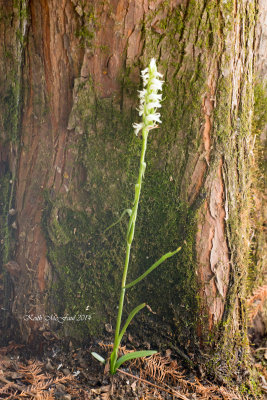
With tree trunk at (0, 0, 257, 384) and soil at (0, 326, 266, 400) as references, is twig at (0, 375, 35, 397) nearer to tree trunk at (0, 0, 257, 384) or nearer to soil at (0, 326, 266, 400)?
soil at (0, 326, 266, 400)

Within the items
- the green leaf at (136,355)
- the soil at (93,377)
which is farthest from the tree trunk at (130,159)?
the green leaf at (136,355)

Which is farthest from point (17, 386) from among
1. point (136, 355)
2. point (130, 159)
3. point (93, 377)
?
point (130, 159)

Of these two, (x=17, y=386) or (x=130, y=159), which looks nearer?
(x=17, y=386)

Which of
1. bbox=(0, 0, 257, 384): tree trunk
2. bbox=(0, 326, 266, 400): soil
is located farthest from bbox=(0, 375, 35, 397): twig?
bbox=(0, 0, 257, 384): tree trunk

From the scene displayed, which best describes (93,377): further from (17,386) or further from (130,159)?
(130,159)

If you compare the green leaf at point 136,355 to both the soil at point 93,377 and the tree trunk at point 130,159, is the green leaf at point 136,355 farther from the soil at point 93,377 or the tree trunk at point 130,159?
the tree trunk at point 130,159

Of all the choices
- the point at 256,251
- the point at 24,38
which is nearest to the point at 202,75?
the point at 24,38

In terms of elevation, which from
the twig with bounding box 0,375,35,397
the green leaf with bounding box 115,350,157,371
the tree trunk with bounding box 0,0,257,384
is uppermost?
the tree trunk with bounding box 0,0,257,384

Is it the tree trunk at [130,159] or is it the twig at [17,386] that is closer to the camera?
the twig at [17,386]
